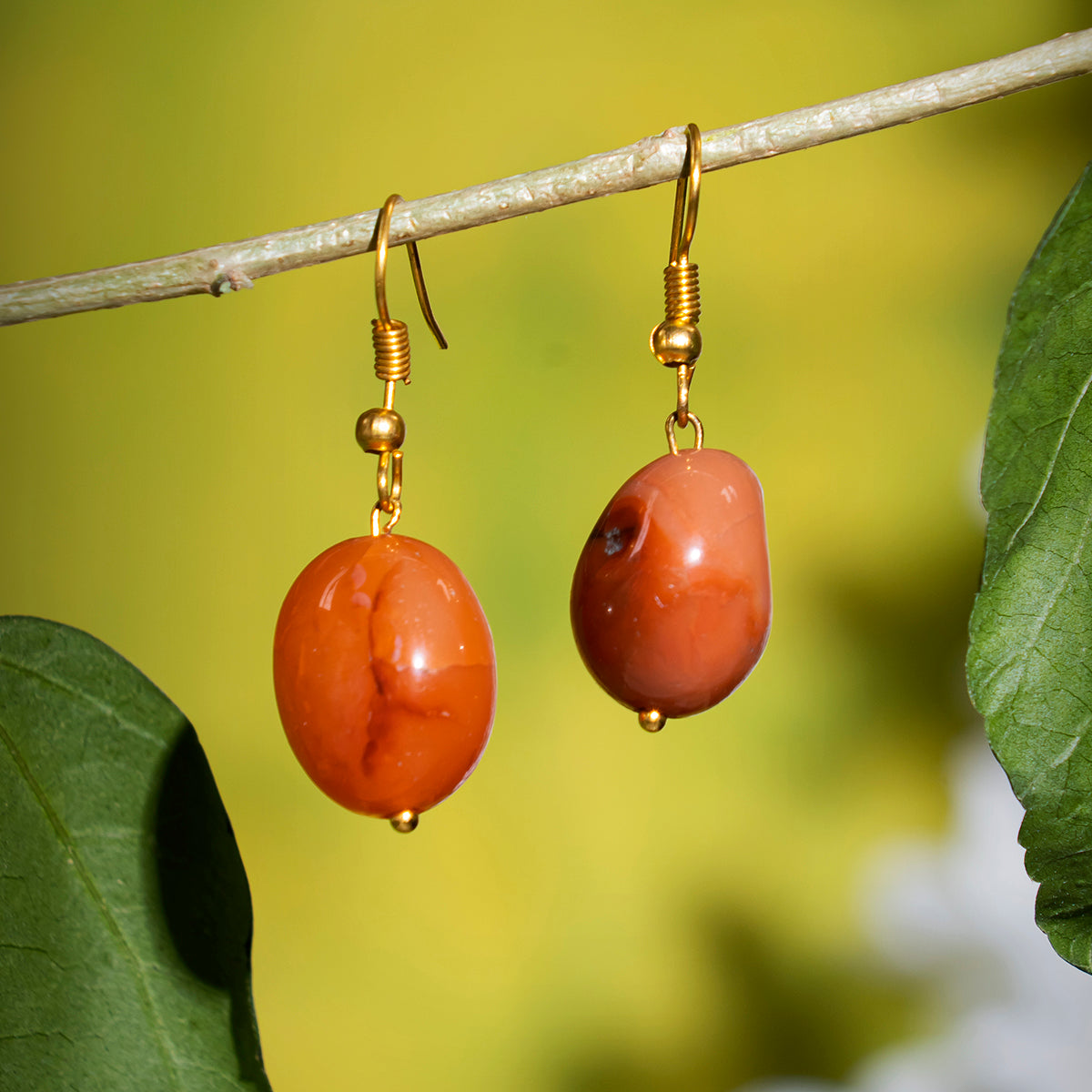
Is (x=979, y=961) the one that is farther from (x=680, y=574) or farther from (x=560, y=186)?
(x=560, y=186)

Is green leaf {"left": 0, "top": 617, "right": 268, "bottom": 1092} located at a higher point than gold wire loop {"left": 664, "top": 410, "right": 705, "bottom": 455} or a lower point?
lower

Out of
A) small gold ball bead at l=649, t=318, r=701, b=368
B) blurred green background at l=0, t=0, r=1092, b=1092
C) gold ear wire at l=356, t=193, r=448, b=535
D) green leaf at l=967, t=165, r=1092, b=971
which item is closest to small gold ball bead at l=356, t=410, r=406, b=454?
gold ear wire at l=356, t=193, r=448, b=535

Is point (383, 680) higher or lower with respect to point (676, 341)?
lower

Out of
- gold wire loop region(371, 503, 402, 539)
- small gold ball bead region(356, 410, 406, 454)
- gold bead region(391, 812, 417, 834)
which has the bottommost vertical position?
gold bead region(391, 812, 417, 834)

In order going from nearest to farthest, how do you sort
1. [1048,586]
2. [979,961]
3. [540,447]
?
[1048,586]
[979,961]
[540,447]

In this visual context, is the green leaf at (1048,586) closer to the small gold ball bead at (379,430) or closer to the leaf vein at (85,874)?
the small gold ball bead at (379,430)

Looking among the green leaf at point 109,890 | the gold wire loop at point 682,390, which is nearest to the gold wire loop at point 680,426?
the gold wire loop at point 682,390

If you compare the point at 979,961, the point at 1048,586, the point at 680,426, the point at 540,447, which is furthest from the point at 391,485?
the point at 979,961

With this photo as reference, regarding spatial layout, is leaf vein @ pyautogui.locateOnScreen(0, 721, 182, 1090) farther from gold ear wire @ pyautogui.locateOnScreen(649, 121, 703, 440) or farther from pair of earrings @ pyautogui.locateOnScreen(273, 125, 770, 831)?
gold ear wire @ pyautogui.locateOnScreen(649, 121, 703, 440)

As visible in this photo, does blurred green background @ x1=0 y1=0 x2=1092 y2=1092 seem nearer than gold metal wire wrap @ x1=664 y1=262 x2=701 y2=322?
No
